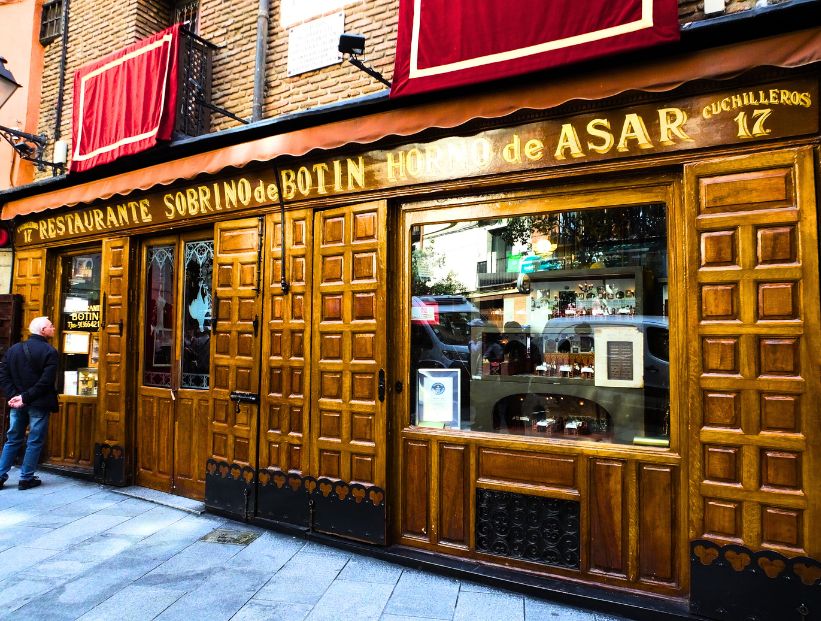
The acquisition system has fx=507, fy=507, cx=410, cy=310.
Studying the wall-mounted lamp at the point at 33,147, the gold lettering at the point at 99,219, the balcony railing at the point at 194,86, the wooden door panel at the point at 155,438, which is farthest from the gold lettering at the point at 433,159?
the wall-mounted lamp at the point at 33,147

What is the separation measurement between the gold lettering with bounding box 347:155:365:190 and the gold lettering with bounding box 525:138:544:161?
5.16ft

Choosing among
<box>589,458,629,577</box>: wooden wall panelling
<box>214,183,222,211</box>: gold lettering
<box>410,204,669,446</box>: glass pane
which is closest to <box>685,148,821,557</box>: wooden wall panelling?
<box>410,204,669,446</box>: glass pane

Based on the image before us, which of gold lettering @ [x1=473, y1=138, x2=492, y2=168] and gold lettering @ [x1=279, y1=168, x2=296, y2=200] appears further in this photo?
gold lettering @ [x1=279, y1=168, x2=296, y2=200]

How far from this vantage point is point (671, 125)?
11.8 ft

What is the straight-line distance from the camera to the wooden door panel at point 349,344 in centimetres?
469

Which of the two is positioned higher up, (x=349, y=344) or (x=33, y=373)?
(x=349, y=344)

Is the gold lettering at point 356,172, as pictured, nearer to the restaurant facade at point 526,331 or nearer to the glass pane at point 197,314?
the restaurant facade at point 526,331

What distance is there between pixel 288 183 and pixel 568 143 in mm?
2810

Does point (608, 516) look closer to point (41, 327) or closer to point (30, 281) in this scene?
point (41, 327)

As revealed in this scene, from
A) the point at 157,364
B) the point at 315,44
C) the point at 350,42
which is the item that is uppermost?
the point at 315,44

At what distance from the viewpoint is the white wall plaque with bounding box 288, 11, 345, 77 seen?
5.78 m

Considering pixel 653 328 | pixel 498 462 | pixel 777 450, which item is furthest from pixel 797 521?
pixel 498 462

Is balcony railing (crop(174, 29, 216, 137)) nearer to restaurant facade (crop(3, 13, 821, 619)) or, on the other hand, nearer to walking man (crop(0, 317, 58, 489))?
restaurant facade (crop(3, 13, 821, 619))

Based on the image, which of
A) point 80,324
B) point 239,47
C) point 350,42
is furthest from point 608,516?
point 80,324
